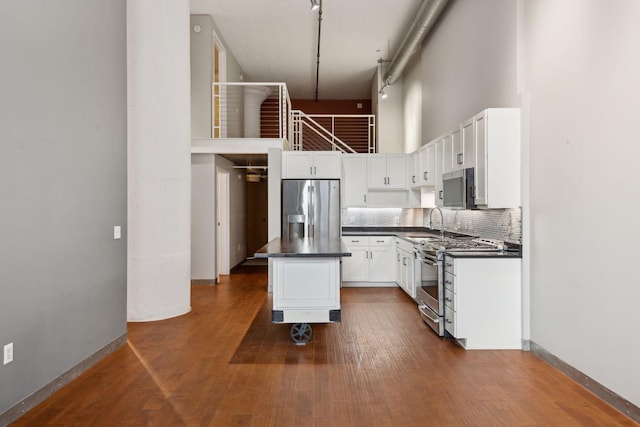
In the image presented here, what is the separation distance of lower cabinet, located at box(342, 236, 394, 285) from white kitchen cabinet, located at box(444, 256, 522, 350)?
2986 millimetres

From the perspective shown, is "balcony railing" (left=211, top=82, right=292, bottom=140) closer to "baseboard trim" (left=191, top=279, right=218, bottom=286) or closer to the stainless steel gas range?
"baseboard trim" (left=191, top=279, right=218, bottom=286)

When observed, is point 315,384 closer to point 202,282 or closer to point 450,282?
point 450,282

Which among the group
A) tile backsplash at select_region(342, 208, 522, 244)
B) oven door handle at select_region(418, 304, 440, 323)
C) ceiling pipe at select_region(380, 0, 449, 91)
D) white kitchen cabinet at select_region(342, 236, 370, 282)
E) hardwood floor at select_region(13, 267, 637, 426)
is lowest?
hardwood floor at select_region(13, 267, 637, 426)

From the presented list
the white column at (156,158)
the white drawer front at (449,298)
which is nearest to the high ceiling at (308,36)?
the white column at (156,158)

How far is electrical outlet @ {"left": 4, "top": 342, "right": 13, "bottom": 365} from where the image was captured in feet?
8.02

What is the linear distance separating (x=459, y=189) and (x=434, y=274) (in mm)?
989

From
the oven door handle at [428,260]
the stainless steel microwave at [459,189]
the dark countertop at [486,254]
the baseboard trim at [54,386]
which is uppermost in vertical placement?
the stainless steel microwave at [459,189]

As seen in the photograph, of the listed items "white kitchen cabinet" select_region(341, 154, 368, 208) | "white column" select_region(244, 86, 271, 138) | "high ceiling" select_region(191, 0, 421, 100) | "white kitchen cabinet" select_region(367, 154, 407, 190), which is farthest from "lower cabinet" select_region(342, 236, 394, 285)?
"high ceiling" select_region(191, 0, 421, 100)

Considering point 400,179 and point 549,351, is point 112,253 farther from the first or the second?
point 400,179

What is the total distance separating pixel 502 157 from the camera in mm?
3785

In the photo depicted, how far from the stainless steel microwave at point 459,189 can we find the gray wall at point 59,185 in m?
3.54

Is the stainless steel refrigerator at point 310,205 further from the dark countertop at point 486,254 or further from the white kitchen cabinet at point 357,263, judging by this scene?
the dark countertop at point 486,254

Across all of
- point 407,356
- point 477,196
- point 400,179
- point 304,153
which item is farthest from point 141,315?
point 400,179

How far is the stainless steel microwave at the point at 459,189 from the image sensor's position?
13.5 ft
